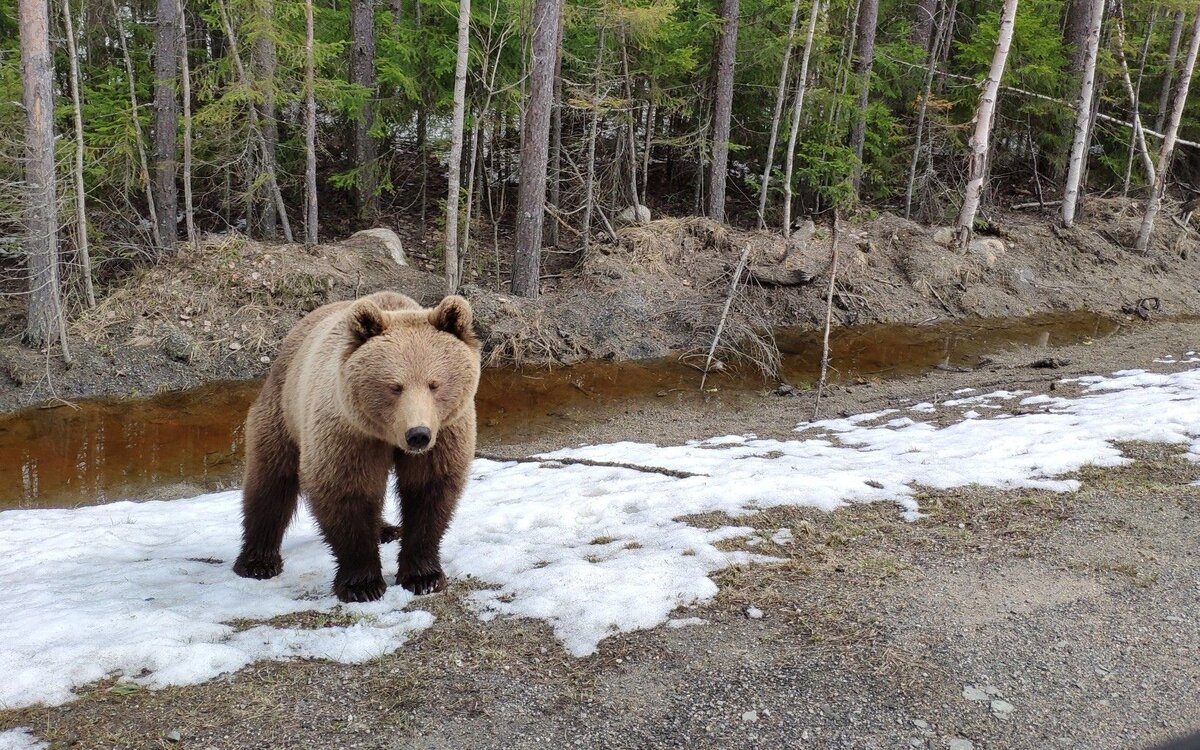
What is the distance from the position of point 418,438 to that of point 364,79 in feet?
49.6

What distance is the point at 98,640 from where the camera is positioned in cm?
418

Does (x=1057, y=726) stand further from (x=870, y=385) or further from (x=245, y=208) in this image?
(x=245, y=208)

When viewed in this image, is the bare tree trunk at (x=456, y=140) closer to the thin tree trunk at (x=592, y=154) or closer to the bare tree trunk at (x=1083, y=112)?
the thin tree trunk at (x=592, y=154)

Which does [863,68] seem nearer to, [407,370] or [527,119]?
[527,119]

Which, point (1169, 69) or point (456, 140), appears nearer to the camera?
point (456, 140)

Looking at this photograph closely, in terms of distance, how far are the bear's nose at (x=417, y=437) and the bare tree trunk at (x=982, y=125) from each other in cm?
1678

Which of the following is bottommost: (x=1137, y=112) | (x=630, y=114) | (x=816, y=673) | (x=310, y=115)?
(x=816, y=673)

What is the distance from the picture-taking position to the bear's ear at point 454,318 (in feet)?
14.8

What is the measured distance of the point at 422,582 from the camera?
4918 mm

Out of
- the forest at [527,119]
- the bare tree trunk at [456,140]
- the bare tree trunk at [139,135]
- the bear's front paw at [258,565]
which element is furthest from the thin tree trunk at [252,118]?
the bear's front paw at [258,565]

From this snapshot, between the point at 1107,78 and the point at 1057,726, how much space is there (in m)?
23.5

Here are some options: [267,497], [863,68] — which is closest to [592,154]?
[863,68]

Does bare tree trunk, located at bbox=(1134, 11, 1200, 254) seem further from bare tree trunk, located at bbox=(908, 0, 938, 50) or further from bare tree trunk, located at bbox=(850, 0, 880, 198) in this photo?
bare tree trunk, located at bbox=(850, 0, 880, 198)

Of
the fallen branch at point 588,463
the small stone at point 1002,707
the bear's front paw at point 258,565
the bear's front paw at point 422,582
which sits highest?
the small stone at point 1002,707
